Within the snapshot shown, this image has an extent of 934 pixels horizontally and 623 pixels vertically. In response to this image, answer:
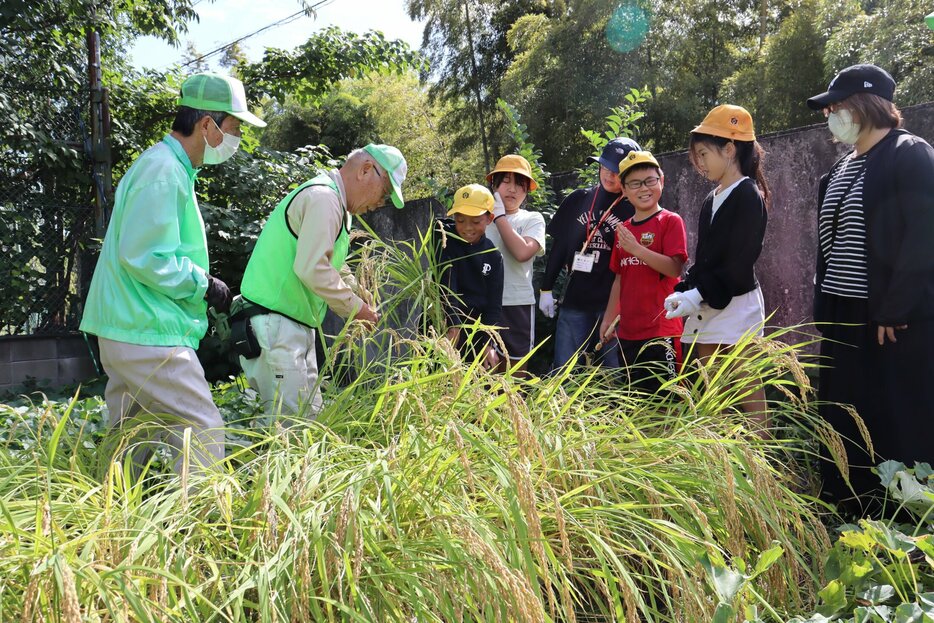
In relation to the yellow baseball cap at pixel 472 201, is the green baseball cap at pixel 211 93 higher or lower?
higher

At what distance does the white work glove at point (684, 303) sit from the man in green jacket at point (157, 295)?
65.3 inches

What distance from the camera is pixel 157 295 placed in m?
2.50

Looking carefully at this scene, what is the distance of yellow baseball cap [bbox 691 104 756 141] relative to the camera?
3.21 meters

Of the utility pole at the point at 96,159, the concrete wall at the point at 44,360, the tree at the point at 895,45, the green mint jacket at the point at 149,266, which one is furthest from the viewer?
the tree at the point at 895,45

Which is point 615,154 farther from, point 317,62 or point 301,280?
point 317,62

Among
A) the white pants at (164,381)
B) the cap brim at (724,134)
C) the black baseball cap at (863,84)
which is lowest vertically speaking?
the white pants at (164,381)

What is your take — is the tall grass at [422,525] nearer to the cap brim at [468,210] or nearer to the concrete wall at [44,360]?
the cap brim at [468,210]

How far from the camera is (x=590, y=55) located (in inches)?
875

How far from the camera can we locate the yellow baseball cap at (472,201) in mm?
3643

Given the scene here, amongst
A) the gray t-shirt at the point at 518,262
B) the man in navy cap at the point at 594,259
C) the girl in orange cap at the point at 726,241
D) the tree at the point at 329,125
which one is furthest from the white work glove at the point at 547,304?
the tree at the point at 329,125

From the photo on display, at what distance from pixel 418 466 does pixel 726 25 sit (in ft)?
83.6

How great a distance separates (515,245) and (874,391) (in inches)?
69.2

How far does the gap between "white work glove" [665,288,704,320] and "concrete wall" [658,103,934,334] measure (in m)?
1.20

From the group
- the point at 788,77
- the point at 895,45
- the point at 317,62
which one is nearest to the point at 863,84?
the point at 317,62
